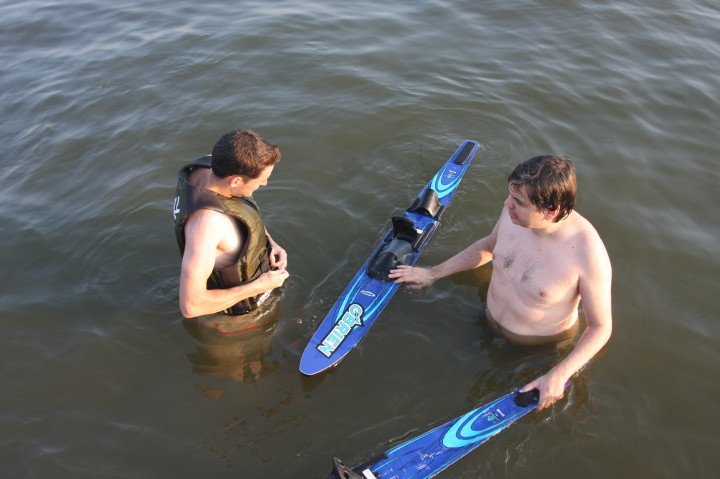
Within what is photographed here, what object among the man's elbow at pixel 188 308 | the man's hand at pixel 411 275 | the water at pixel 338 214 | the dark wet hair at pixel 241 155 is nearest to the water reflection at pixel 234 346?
the water at pixel 338 214

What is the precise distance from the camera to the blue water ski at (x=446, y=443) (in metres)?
3.81

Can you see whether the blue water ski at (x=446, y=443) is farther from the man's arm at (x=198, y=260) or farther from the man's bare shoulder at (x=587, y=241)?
the man's arm at (x=198, y=260)

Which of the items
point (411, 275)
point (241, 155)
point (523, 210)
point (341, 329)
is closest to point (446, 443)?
point (341, 329)

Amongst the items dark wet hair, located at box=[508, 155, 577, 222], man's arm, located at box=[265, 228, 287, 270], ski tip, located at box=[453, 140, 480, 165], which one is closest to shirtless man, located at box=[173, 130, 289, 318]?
man's arm, located at box=[265, 228, 287, 270]

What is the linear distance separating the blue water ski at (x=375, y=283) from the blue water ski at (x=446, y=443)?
3.21 feet

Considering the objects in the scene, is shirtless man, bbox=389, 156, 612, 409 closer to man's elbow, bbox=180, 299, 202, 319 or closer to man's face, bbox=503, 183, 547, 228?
man's face, bbox=503, 183, 547, 228

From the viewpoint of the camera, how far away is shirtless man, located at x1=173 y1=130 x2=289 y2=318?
3.72m

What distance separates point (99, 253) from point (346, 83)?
4693 millimetres

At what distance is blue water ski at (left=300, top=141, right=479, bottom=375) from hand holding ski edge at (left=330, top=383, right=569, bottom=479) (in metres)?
0.98

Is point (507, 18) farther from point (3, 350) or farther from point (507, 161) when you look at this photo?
point (3, 350)

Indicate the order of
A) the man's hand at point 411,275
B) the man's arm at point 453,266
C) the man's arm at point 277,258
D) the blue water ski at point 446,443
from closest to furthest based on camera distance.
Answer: the blue water ski at point 446,443, the man's arm at point 453,266, the man's arm at point 277,258, the man's hand at point 411,275

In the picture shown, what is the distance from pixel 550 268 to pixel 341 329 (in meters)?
1.98

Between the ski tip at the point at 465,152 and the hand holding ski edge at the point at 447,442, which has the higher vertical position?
the ski tip at the point at 465,152

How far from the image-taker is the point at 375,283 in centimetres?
523
